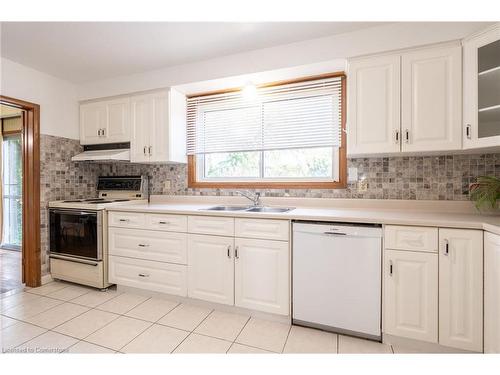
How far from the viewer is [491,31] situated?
1624mm

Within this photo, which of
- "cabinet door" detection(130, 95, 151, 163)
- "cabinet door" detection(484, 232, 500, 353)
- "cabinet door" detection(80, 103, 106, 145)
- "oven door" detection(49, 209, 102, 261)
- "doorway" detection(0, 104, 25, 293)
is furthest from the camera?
"doorway" detection(0, 104, 25, 293)

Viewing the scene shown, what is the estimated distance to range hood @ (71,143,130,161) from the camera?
2881 mm

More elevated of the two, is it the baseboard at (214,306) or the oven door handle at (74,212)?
the oven door handle at (74,212)

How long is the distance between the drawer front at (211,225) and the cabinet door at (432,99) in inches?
58.9

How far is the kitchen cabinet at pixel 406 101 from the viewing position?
1809 millimetres

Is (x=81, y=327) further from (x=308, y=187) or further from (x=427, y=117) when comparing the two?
(x=427, y=117)

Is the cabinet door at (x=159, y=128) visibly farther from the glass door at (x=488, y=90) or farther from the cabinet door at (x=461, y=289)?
the glass door at (x=488, y=90)

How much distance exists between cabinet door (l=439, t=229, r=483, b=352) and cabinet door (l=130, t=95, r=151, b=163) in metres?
2.78

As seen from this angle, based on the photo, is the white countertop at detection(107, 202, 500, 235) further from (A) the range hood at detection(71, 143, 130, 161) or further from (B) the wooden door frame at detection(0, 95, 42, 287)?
(B) the wooden door frame at detection(0, 95, 42, 287)

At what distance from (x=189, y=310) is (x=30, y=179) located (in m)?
2.19

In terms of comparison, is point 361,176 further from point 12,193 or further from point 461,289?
point 12,193

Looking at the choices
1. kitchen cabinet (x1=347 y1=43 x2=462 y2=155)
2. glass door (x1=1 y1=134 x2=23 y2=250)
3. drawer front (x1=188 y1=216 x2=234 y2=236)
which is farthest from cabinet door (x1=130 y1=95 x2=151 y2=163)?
glass door (x1=1 y1=134 x2=23 y2=250)

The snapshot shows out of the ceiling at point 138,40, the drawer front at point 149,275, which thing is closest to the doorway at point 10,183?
the ceiling at point 138,40
